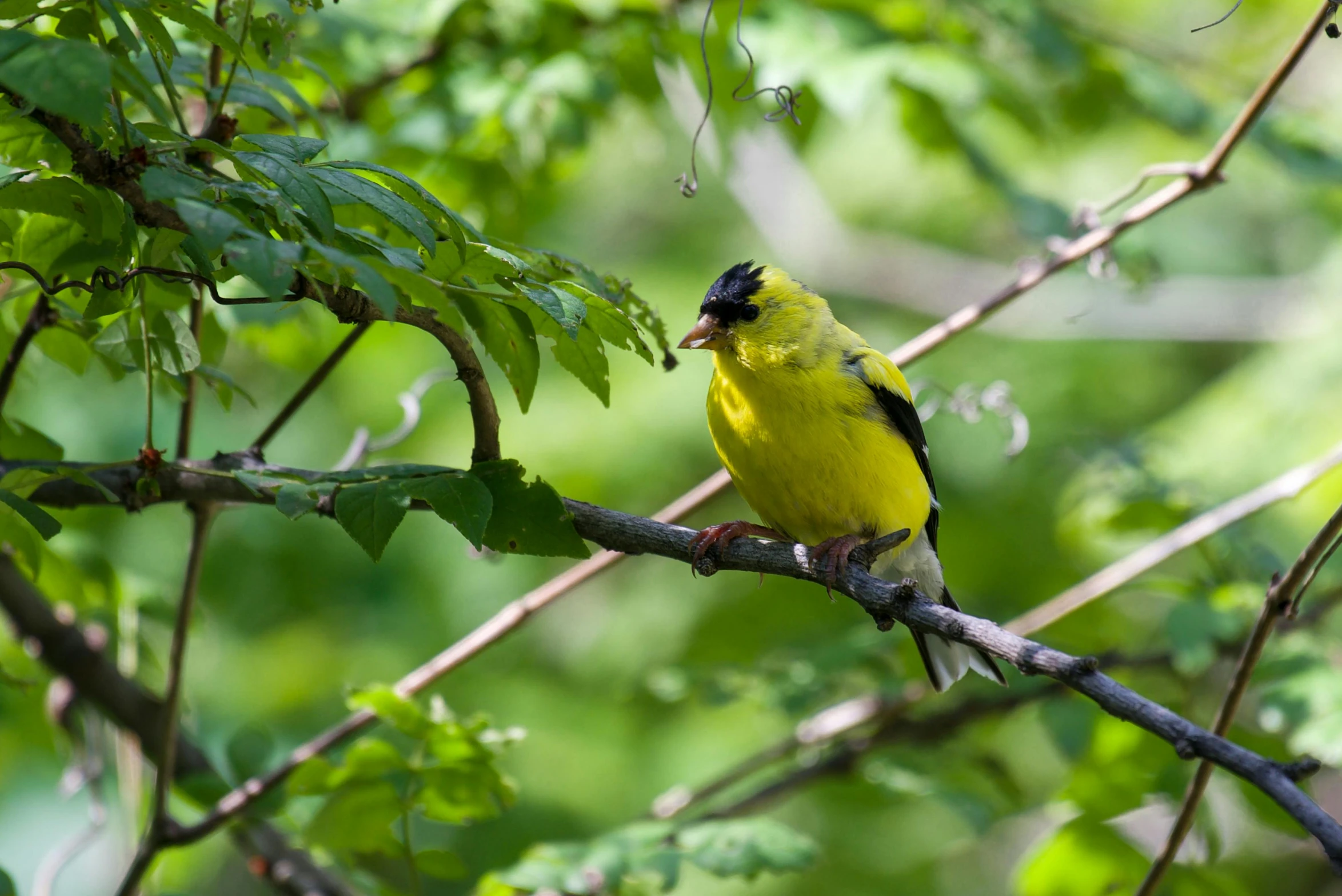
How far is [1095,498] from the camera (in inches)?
165

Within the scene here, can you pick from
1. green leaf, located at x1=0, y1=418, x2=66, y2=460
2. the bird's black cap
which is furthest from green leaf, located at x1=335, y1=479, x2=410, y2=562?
the bird's black cap

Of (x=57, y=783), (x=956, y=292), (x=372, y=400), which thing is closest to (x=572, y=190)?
(x=372, y=400)

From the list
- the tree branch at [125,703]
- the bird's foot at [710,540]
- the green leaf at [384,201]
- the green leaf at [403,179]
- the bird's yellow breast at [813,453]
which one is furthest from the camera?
the bird's yellow breast at [813,453]

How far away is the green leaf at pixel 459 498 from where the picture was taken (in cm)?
179

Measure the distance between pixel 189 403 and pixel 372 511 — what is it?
103 centimetres

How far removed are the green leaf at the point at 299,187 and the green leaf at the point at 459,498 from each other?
Answer: 1.48 ft

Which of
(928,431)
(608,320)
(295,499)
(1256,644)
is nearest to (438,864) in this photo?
(295,499)

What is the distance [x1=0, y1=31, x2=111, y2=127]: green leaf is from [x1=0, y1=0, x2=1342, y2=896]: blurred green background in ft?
4.61

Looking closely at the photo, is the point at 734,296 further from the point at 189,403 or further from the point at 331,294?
the point at 331,294

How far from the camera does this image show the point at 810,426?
3.34 metres

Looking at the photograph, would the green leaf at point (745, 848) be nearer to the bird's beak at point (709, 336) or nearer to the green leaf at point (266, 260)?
the bird's beak at point (709, 336)

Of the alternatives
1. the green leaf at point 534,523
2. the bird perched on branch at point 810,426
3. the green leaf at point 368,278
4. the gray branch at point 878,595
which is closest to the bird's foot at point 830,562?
the gray branch at point 878,595

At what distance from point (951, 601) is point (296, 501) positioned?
8.78 ft

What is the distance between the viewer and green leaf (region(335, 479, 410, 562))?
1.76 m
